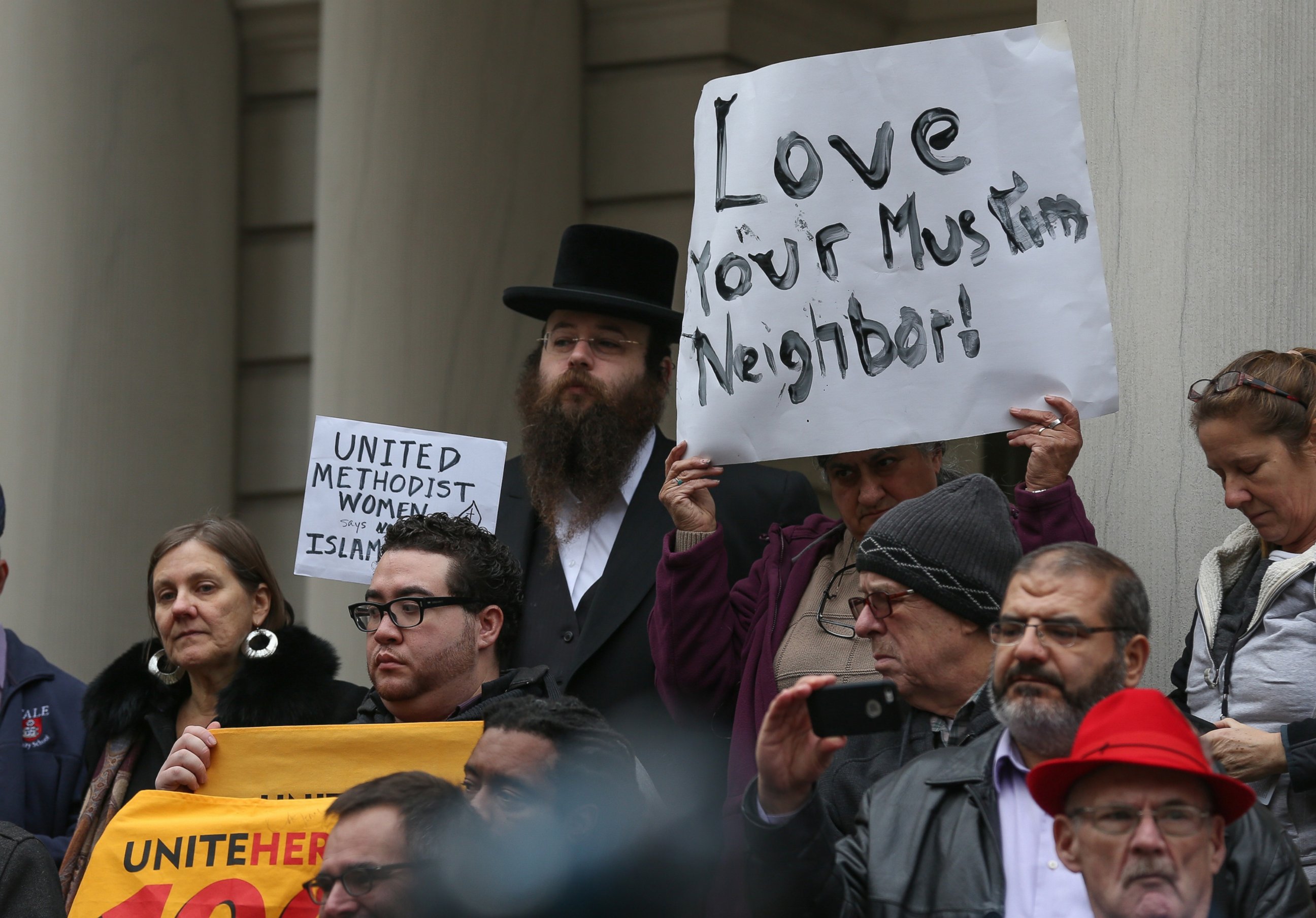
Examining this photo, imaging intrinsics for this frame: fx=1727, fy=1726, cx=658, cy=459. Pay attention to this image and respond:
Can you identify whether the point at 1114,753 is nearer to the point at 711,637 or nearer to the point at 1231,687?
the point at 1231,687

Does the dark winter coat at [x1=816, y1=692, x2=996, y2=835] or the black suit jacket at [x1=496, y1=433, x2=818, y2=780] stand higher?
the black suit jacket at [x1=496, y1=433, x2=818, y2=780]

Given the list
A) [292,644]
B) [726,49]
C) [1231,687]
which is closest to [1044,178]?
[1231,687]

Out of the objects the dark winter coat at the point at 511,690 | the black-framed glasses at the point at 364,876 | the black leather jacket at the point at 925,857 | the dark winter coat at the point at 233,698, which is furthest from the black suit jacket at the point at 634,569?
the black-framed glasses at the point at 364,876

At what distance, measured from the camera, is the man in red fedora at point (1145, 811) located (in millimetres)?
2602

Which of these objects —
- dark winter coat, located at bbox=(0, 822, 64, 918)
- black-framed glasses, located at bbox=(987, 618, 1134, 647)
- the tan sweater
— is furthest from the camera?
the tan sweater

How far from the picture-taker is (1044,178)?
3.99m

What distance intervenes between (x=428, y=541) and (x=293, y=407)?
5366mm

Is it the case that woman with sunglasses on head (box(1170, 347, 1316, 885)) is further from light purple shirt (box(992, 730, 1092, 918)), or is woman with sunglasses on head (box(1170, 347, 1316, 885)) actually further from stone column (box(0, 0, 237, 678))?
stone column (box(0, 0, 237, 678))

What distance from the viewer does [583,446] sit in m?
4.99

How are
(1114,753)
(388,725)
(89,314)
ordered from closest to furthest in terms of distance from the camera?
(1114,753) < (388,725) < (89,314)

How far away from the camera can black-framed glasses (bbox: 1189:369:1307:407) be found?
→ 11.7 feet

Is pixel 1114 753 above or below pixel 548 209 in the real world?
below

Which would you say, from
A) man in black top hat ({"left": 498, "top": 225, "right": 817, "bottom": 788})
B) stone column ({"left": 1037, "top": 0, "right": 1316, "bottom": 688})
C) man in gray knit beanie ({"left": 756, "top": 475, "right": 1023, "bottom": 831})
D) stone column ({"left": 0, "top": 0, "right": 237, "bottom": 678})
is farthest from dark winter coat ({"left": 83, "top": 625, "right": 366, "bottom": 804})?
stone column ({"left": 0, "top": 0, "right": 237, "bottom": 678})

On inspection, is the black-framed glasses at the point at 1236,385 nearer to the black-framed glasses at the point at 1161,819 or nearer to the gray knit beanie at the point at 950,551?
the gray knit beanie at the point at 950,551
